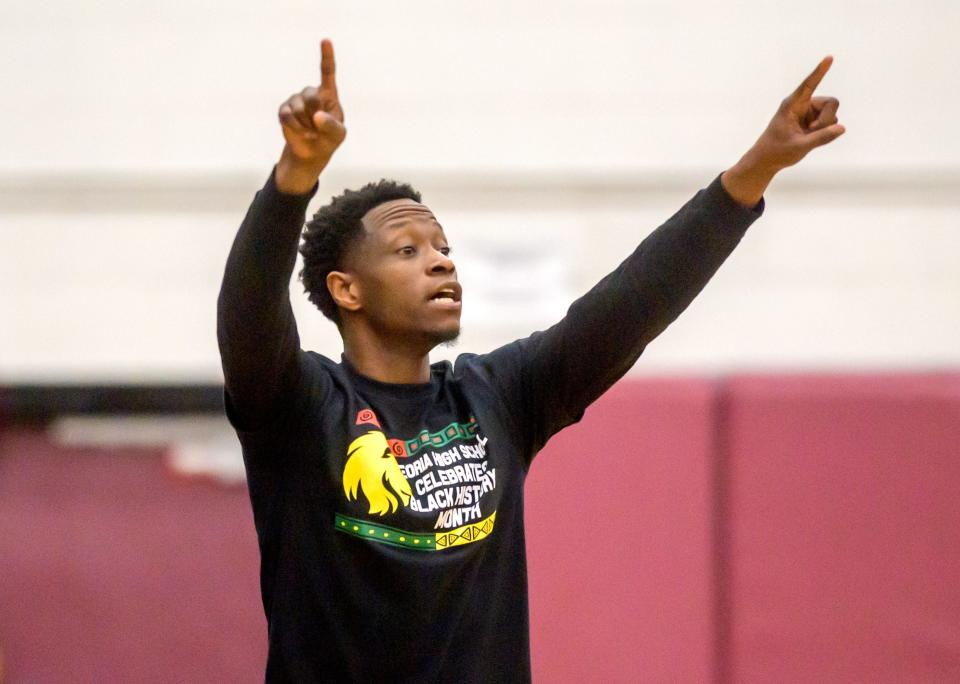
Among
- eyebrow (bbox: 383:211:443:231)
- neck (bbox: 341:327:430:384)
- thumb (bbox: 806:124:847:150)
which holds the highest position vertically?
thumb (bbox: 806:124:847:150)

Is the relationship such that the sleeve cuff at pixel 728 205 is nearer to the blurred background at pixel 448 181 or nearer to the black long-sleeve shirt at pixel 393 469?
the black long-sleeve shirt at pixel 393 469

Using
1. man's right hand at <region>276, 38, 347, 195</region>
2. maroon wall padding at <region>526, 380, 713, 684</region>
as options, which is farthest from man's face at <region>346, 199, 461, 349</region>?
maroon wall padding at <region>526, 380, 713, 684</region>

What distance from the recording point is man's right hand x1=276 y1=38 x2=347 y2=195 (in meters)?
1.48

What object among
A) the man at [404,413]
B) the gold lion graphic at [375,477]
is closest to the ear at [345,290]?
the man at [404,413]

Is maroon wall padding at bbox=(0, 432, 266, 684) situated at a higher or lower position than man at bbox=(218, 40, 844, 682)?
lower

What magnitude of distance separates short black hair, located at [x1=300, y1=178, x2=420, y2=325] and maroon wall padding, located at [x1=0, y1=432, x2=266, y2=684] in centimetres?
179

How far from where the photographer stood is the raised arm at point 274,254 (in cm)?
150

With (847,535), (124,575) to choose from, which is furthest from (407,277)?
(124,575)

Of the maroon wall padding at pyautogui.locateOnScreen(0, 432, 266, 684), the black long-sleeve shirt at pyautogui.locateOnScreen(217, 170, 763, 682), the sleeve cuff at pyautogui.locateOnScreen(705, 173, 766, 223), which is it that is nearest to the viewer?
the black long-sleeve shirt at pyautogui.locateOnScreen(217, 170, 763, 682)

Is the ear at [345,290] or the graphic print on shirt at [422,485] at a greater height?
the ear at [345,290]

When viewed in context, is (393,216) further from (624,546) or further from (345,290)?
(624,546)

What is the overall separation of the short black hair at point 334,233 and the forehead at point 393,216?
17 mm

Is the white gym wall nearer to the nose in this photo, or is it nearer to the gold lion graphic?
the nose

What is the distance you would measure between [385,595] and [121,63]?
2.88m
